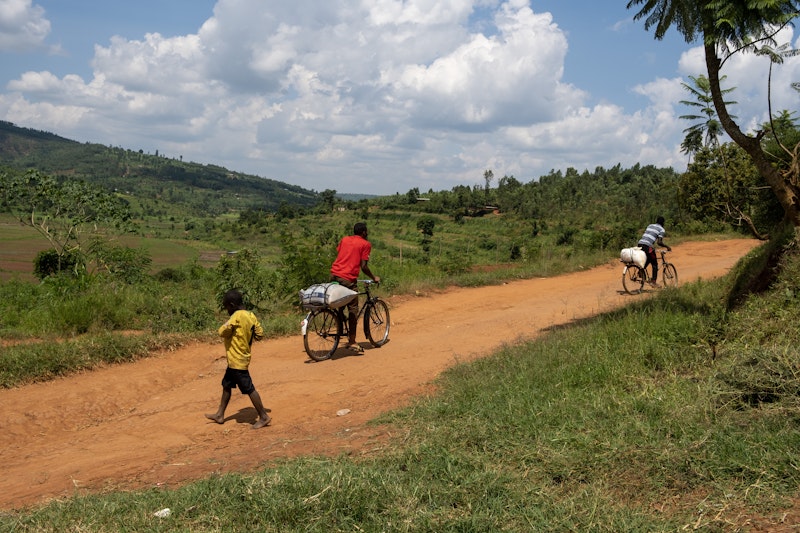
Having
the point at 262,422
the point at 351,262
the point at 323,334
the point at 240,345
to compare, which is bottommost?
the point at 262,422

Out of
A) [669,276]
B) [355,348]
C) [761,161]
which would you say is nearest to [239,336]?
[355,348]

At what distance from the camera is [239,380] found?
20.7 ft

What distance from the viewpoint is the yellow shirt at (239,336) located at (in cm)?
625

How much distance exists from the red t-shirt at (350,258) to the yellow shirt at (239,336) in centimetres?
244

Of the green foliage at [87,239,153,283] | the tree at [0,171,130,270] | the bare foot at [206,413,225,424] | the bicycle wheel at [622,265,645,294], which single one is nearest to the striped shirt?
the bicycle wheel at [622,265,645,294]

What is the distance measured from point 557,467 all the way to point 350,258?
512 cm

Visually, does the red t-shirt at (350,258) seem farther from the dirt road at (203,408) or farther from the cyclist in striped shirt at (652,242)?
the cyclist in striped shirt at (652,242)

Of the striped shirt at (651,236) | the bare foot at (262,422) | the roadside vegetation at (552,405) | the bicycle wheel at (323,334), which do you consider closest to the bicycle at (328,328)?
the bicycle wheel at (323,334)

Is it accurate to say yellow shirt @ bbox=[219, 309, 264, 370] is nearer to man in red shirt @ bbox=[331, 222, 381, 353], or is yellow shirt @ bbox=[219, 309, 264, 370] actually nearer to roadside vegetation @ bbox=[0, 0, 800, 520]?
roadside vegetation @ bbox=[0, 0, 800, 520]

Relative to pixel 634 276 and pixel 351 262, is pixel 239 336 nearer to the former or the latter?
pixel 351 262

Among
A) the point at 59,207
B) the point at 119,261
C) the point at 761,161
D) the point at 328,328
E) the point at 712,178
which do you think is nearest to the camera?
the point at 761,161

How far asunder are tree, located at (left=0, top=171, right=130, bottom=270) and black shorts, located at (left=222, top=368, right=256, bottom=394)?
37.3 feet

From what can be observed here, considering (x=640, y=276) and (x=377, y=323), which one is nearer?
(x=377, y=323)

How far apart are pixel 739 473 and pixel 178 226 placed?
344ft
